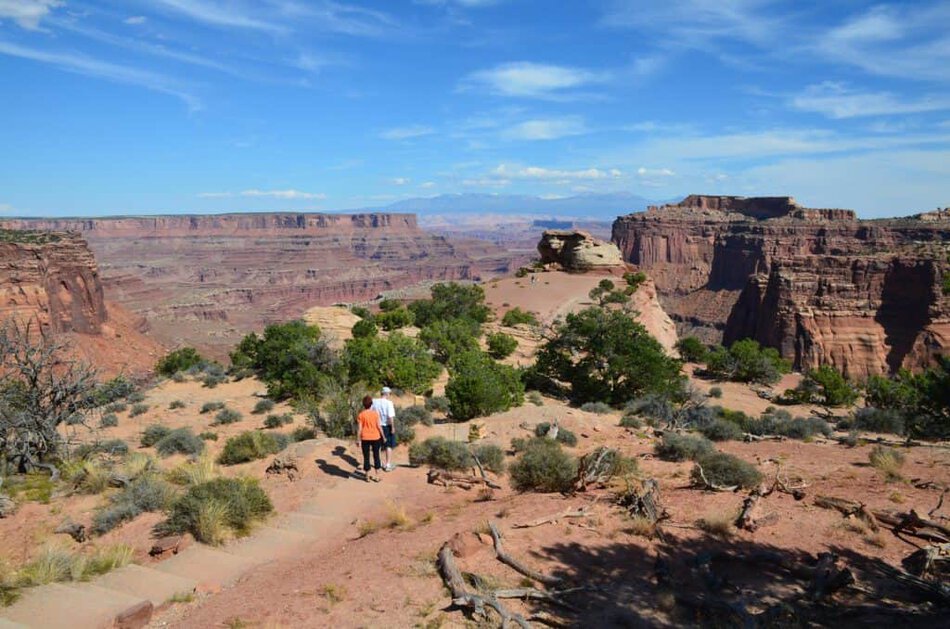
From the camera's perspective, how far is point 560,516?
25.8ft

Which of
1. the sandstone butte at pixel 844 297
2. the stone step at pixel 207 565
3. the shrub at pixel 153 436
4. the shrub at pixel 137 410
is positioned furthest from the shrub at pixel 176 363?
the sandstone butte at pixel 844 297

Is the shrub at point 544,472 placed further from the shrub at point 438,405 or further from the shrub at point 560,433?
the shrub at point 438,405

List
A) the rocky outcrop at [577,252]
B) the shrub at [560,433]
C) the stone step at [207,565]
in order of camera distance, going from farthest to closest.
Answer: the rocky outcrop at [577,252], the shrub at [560,433], the stone step at [207,565]

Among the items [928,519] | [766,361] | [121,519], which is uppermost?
[928,519]

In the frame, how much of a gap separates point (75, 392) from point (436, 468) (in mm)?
8357

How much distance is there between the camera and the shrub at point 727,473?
912 centimetres

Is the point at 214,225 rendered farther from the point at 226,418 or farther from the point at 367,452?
the point at 367,452

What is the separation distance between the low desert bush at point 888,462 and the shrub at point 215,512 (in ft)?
33.5

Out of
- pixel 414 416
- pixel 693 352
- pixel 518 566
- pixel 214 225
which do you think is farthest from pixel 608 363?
pixel 214 225

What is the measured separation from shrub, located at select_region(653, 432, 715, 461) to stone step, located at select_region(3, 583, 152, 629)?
8.97m

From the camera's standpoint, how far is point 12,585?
6.13 metres

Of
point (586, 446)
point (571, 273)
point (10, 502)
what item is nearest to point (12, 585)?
point (10, 502)

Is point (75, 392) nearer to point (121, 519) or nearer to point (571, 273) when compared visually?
point (121, 519)

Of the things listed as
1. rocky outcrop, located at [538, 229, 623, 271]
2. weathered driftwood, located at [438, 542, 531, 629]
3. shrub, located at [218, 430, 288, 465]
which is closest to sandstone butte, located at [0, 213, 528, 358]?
rocky outcrop, located at [538, 229, 623, 271]
